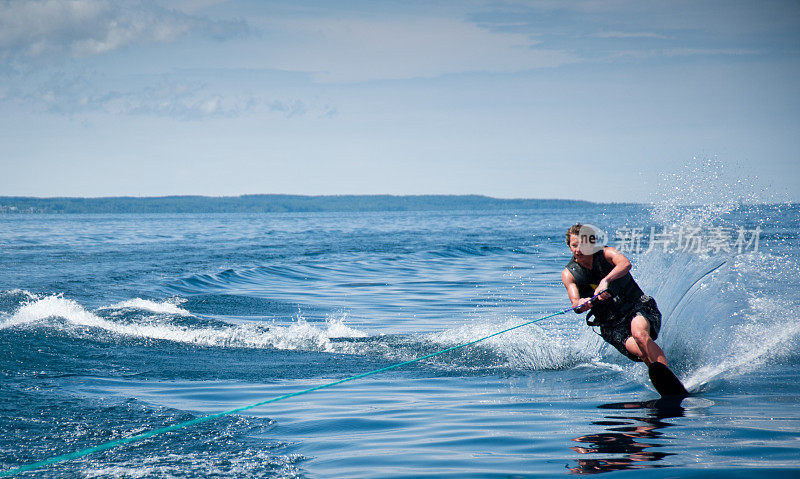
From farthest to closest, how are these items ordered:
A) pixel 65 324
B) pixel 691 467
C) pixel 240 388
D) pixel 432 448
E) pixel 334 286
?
pixel 334 286 → pixel 65 324 → pixel 240 388 → pixel 432 448 → pixel 691 467

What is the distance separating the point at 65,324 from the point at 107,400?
495 centimetres

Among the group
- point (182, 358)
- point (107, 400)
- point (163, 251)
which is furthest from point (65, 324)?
point (163, 251)

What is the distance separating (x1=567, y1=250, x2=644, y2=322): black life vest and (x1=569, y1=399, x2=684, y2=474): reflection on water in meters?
0.96

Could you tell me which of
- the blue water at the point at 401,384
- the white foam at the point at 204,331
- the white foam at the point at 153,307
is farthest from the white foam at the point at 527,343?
the white foam at the point at 153,307

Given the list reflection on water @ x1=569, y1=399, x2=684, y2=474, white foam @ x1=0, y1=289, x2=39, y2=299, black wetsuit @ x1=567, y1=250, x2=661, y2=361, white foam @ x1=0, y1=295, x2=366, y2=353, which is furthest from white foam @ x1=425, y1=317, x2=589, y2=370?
white foam @ x1=0, y1=289, x2=39, y2=299

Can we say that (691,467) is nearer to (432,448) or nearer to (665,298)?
(432,448)

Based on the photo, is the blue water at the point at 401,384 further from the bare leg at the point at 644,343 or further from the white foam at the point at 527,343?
the bare leg at the point at 644,343

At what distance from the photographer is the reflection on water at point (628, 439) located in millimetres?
4781

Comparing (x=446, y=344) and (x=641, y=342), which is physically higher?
(x=641, y=342)

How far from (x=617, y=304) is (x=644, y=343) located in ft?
1.59

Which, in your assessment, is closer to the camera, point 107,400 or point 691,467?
point 691,467

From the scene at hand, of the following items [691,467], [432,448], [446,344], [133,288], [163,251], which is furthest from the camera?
[163,251]

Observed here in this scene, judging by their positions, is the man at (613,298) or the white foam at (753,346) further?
the white foam at (753,346)

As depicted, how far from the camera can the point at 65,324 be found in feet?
37.1
